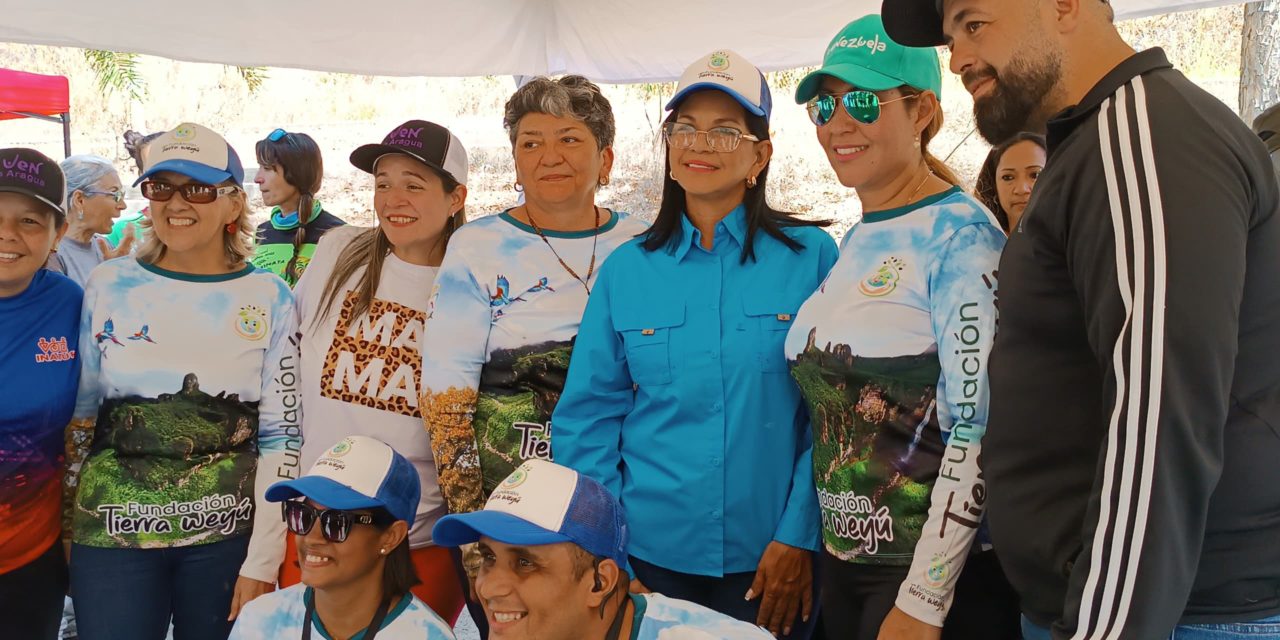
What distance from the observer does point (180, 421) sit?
8.19 feet

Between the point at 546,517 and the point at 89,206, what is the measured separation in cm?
412

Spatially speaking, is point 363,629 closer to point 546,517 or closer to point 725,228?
point 546,517

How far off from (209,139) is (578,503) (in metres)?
1.64

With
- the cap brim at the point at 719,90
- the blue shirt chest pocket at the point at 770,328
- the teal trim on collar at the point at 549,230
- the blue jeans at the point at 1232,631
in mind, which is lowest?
the blue jeans at the point at 1232,631

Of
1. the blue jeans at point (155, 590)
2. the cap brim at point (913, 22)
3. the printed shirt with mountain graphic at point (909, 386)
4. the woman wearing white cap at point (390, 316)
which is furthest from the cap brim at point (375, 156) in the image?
the cap brim at point (913, 22)

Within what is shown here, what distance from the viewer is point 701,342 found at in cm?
221

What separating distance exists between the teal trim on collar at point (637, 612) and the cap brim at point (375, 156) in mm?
1417

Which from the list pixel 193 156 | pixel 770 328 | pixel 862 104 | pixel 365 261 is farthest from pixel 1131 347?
pixel 193 156

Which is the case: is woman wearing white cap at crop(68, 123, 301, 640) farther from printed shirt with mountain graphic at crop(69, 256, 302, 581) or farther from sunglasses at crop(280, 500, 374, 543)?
sunglasses at crop(280, 500, 374, 543)

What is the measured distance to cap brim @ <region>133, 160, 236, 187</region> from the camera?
260cm

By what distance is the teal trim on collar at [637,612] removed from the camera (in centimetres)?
175

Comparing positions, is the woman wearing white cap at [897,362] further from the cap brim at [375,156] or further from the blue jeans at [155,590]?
the blue jeans at [155,590]

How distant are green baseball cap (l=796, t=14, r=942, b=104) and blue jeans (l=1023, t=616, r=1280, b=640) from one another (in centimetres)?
112

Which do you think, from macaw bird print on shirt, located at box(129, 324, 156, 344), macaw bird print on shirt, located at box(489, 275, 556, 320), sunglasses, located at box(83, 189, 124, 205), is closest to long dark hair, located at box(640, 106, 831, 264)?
macaw bird print on shirt, located at box(489, 275, 556, 320)
